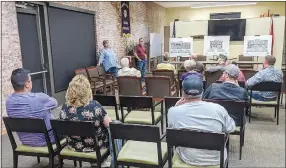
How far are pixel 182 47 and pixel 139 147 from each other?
5.28 meters

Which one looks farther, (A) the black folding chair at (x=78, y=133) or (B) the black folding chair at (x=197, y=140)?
(A) the black folding chair at (x=78, y=133)

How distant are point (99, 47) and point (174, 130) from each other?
19.9ft

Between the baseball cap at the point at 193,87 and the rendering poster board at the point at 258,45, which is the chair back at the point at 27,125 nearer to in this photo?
the baseball cap at the point at 193,87

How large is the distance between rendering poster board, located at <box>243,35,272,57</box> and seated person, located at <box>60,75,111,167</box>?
580 cm

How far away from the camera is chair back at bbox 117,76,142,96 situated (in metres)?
4.55

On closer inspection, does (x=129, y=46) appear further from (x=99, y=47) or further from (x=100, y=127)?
(x=100, y=127)

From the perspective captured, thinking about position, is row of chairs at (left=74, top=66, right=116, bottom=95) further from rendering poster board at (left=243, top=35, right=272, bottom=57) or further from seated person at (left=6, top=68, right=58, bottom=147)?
rendering poster board at (left=243, top=35, right=272, bottom=57)

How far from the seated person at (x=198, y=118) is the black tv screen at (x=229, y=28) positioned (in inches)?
298

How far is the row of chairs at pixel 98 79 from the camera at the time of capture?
6109 mm

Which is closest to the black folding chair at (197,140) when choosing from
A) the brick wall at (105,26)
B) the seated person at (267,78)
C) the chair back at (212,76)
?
the seated person at (267,78)

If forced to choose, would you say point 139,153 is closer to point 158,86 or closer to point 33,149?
point 33,149

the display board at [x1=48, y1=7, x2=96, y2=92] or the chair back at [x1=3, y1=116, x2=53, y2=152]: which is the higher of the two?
the display board at [x1=48, y1=7, x2=96, y2=92]

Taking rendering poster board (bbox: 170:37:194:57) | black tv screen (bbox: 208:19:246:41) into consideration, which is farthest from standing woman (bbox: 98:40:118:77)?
black tv screen (bbox: 208:19:246:41)

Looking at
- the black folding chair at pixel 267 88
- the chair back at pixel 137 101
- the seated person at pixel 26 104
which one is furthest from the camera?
the black folding chair at pixel 267 88
